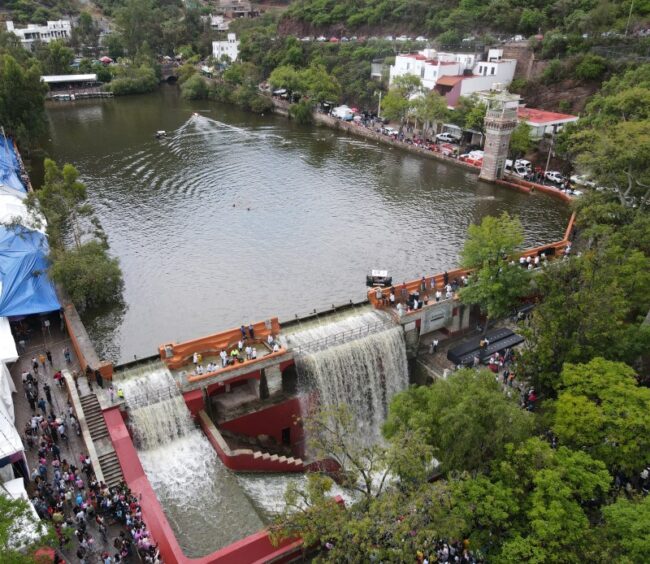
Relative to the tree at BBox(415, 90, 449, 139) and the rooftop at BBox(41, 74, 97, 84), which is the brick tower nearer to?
the tree at BBox(415, 90, 449, 139)

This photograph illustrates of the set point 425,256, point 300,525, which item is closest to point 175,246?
point 425,256

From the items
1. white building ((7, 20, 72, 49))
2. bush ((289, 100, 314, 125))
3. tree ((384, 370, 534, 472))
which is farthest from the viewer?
white building ((7, 20, 72, 49))

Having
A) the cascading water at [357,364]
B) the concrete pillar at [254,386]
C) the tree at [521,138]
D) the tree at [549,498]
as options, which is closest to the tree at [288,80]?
the tree at [521,138]

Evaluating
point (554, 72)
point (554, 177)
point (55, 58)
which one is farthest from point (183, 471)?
point (55, 58)

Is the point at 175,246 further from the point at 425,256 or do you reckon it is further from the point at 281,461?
the point at 281,461

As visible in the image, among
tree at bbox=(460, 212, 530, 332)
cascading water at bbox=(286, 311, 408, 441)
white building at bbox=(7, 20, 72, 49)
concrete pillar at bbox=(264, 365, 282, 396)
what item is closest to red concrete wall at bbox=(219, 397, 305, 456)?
concrete pillar at bbox=(264, 365, 282, 396)
